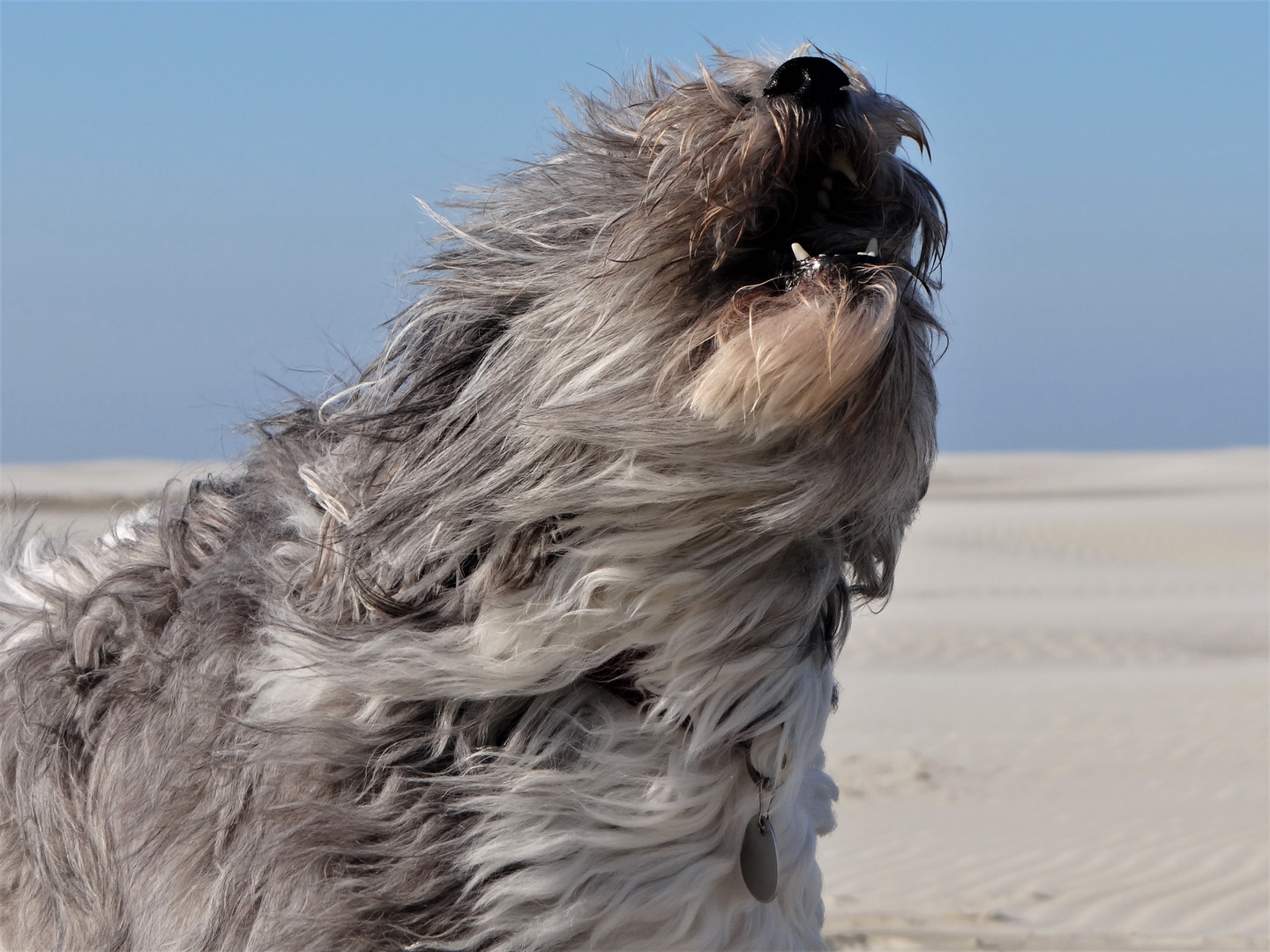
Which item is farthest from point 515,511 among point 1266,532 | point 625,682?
point 1266,532

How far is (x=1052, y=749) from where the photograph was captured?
9.45 meters

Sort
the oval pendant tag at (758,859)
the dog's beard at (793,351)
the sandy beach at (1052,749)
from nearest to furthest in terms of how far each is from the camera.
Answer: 1. the dog's beard at (793,351)
2. the oval pendant tag at (758,859)
3. the sandy beach at (1052,749)

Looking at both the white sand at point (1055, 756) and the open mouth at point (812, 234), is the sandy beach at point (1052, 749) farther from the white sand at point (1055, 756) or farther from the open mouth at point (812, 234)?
the open mouth at point (812, 234)

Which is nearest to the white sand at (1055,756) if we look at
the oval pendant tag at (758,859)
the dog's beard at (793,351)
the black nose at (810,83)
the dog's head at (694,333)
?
the oval pendant tag at (758,859)

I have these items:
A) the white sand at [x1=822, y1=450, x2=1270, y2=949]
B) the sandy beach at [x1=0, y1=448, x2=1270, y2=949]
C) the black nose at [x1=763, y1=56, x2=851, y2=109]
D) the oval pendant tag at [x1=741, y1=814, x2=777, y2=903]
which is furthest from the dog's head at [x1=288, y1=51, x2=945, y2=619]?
the white sand at [x1=822, y1=450, x2=1270, y2=949]

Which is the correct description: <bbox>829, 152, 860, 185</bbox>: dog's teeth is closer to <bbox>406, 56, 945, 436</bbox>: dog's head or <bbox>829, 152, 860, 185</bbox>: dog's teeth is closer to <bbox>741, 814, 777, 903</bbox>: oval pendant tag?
<bbox>406, 56, 945, 436</bbox>: dog's head

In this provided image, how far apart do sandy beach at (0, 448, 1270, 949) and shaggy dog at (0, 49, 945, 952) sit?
4.39 ft

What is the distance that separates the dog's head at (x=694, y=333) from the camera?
1969mm

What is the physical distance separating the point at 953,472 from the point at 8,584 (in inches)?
1381

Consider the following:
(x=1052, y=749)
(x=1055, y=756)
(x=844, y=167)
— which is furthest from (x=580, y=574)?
(x=1052, y=749)

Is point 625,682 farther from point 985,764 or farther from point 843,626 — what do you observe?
point 985,764

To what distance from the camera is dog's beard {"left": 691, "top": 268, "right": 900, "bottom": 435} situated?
1.91 meters

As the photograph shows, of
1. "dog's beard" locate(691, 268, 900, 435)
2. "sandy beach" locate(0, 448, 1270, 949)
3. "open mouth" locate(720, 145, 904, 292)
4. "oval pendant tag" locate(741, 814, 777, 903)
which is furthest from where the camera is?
"sandy beach" locate(0, 448, 1270, 949)

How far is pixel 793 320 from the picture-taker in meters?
1.93
